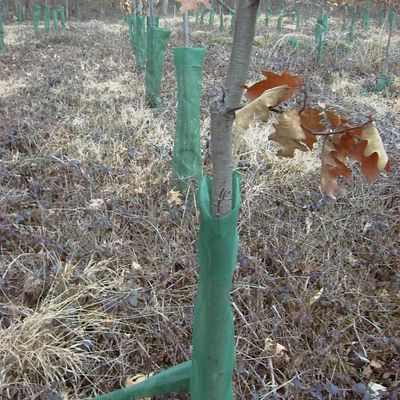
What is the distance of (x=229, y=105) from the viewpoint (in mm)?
971

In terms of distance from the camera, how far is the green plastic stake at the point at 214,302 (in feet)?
3.78

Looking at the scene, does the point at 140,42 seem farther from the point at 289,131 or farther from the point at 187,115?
the point at 289,131

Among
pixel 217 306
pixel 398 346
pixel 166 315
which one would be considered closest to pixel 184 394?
pixel 166 315

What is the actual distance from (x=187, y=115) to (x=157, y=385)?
191cm

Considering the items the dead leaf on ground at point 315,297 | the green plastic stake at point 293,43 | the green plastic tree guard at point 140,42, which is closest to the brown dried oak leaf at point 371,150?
the dead leaf on ground at point 315,297

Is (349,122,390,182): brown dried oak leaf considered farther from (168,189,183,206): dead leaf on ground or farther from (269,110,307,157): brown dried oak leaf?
(168,189,183,206): dead leaf on ground

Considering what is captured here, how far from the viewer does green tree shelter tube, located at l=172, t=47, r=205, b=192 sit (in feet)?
9.82

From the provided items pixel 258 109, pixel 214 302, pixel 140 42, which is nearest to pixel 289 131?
pixel 258 109

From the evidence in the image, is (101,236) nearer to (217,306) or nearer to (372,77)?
(217,306)

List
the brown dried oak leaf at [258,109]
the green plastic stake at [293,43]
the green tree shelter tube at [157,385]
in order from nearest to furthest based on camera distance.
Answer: the brown dried oak leaf at [258,109]
the green tree shelter tube at [157,385]
the green plastic stake at [293,43]

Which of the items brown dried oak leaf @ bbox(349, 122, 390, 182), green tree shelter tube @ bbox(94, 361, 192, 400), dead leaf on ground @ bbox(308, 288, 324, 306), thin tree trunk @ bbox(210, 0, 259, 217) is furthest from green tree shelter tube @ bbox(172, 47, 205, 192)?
brown dried oak leaf @ bbox(349, 122, 390, 182)

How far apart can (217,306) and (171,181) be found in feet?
6.80

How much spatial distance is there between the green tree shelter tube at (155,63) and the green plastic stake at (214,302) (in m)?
4.10

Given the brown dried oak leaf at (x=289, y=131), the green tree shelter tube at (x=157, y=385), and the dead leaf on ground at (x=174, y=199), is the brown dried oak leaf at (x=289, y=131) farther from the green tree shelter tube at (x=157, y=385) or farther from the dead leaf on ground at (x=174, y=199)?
the dead leaf on ground at (x=174, y=199)
